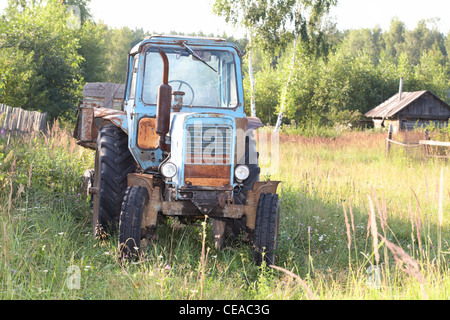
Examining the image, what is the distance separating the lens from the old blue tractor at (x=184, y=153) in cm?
423

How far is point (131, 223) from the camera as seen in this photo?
4.15m

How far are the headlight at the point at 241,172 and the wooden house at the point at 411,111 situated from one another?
96.6 feet

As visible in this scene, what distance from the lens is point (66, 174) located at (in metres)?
6.97

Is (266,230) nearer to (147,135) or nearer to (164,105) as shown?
(164,105)

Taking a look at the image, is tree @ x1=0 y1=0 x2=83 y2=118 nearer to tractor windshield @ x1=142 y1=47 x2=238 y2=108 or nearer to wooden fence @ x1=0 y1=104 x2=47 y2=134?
wooden fence @ x1=0 y1=104 x2=47 y2=134

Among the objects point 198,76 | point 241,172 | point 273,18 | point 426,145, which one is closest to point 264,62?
point 273,18

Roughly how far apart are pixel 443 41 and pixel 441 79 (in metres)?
23.2

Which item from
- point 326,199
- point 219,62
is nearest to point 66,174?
point 219,62

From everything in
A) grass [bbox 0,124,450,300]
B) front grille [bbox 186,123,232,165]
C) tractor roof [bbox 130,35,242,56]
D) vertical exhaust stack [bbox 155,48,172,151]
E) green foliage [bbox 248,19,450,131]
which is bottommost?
grass [bbox 0,124,450,300]

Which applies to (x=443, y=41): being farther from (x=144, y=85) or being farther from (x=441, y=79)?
(x=144, y=85)

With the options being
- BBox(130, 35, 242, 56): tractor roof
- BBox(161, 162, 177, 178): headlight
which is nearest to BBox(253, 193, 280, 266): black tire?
BBox(161, 162, 177, 178): headlight

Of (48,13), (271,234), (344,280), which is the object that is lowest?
(344,280)

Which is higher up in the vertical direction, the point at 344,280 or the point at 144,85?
the point at 144,85

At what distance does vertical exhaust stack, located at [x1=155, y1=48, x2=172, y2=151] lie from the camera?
4.29 m
